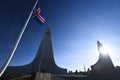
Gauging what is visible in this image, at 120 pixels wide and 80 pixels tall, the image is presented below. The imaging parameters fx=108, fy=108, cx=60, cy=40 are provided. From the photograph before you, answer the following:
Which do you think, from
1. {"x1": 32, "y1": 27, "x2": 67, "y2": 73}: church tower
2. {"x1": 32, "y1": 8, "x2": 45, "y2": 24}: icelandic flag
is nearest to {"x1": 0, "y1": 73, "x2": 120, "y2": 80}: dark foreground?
{"x1": 32, "y1": 8, "x2": 45, "y2": 24}: icelandic flag

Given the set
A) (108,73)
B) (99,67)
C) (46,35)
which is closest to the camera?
(108,73)

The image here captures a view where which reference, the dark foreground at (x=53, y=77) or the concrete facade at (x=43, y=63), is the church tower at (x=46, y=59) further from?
the dark foreground at (x=53, y=77)

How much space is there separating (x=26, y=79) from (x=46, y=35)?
3186 centimetres

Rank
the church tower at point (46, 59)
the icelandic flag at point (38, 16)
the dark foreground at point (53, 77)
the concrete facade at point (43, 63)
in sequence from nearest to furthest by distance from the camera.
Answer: the dark foreground at point (53, 77) < the icelandic flag at point (38, 16) < the concrete facade at point (43, 63) < the church tower at point (46, 59)

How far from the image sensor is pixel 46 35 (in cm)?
4484

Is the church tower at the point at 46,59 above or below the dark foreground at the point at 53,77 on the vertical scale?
above

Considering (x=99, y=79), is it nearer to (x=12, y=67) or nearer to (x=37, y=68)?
(x=37, y=68)

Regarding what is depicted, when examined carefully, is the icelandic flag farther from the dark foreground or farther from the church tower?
the church tower

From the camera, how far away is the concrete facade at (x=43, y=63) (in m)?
41.0

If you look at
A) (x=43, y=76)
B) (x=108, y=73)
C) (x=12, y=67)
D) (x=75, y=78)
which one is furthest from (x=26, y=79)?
(x=12, y=67)

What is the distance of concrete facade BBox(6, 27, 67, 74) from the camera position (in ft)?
135

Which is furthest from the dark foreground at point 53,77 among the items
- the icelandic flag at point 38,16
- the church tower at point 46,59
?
the church tower at point 46,59

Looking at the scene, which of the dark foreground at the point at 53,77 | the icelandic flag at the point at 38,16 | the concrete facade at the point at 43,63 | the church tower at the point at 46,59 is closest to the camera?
the dark foreground at the point at 53,77

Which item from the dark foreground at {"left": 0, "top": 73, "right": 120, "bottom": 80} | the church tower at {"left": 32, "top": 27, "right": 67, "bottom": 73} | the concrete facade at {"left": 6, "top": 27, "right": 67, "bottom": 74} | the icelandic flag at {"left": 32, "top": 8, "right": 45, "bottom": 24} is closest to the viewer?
the dark foreground at {"left": 0, "top": 73, "right": 120, "bottom": 80}
